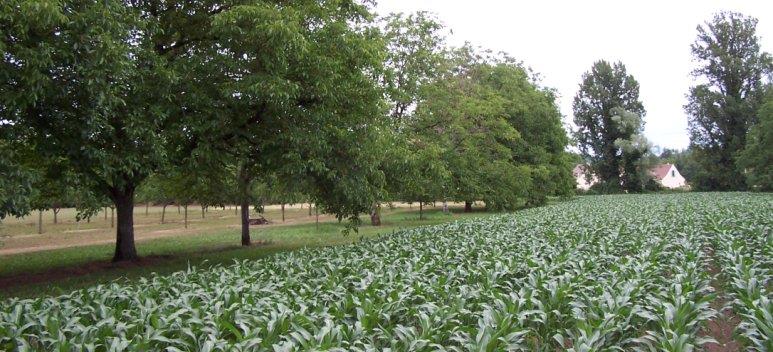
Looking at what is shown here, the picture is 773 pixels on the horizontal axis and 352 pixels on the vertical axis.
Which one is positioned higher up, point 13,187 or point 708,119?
point 708,119

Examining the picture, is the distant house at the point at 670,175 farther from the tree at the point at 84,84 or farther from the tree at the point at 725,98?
the tree at the point at 84,84

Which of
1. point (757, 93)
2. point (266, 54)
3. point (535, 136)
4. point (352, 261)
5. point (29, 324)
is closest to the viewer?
point (29, 324)

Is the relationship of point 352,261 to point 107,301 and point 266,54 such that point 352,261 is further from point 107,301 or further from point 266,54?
point 266,54

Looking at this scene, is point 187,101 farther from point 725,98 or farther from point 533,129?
point 725,98

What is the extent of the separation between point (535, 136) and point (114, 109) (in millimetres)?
34175

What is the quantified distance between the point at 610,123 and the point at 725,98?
12293 millimetres

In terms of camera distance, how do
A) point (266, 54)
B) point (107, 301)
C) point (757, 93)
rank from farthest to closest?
1. point (757, 93)
2. point (266, 54)
3. point (107, 301)

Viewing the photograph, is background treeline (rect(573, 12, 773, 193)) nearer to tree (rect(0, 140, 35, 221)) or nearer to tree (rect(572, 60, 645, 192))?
tree (rect(572, 60, 645, 192))

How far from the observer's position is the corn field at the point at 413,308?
13.9ft

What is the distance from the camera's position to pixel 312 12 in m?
12.6

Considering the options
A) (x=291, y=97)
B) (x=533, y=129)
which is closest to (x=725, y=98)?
(x=533, y=129)

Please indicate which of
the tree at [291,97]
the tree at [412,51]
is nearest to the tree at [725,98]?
the tree at [412,51]

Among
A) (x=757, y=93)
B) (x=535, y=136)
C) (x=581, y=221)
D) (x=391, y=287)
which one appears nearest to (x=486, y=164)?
(x=535, y=136)

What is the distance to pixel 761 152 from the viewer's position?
4759cm
